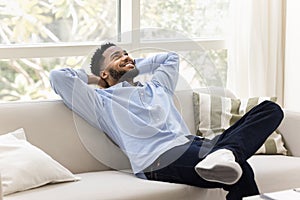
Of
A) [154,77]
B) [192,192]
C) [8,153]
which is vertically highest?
[154,77]

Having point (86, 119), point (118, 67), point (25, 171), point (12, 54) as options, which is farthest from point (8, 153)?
point (12, 54)

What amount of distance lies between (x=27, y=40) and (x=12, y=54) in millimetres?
168

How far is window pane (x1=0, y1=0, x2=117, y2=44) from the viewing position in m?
3.77

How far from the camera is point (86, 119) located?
124 inches

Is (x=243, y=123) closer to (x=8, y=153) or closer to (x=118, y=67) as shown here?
(x=118, y=67)

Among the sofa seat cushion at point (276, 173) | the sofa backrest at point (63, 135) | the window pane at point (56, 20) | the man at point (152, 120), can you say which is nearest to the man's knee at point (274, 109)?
the man at point (152, 120)

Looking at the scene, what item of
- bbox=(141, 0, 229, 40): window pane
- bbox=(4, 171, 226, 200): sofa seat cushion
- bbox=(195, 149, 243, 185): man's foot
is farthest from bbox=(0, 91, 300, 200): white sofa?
bbox=(141, 0, 229, 40): window pane

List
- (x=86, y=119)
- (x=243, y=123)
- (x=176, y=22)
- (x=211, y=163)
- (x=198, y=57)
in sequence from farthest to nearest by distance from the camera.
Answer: (x=176, y=22)
(x=198, y=57)
(x=86, y=119)
(x=243, y=123)
(x=211, y=163)

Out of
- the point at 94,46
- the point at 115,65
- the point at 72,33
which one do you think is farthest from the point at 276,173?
the point at 72,33

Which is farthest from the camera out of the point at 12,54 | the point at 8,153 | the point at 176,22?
the point at 176,22

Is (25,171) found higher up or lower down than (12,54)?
lower down

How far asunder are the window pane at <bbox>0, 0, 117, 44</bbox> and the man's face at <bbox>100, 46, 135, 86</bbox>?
829 mm

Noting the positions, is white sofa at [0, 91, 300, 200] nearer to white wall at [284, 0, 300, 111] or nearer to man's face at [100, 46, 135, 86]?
man's face at [100, 46, 135, 86]

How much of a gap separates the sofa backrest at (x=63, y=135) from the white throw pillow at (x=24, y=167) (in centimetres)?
14
